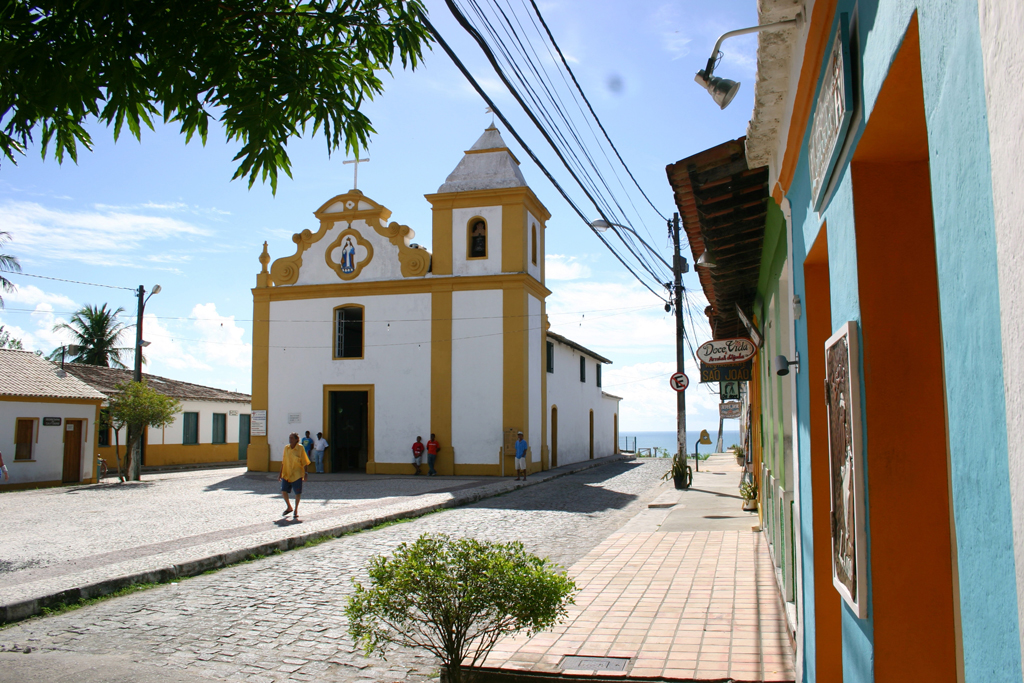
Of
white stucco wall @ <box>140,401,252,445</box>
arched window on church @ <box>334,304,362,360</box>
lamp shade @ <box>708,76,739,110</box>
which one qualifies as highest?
arched window on church @ <box>334,304,362,360</box>

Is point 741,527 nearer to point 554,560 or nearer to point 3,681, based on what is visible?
point 554,560

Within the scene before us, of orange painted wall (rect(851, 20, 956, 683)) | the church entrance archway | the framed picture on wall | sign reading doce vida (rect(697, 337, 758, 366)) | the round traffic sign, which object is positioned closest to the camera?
orange painted wall (rect(851, 20, 956, 683))

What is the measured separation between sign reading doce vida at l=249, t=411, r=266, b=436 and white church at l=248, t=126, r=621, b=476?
0.11 ft

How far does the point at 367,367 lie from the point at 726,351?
59.5ft

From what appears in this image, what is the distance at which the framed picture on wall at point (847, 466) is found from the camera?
2439mm

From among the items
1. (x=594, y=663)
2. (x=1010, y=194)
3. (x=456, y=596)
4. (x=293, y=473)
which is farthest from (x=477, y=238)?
(x=1010, y=194)

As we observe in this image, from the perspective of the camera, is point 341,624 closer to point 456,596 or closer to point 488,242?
point 456,596

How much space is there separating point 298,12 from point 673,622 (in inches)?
202

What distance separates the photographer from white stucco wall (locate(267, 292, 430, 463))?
25234 mm

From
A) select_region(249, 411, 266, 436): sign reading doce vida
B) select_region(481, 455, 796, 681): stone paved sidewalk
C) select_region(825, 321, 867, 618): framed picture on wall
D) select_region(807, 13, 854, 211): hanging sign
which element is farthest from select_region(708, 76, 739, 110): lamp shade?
select_region(249, 411, 266, 436): sign reading doce vida

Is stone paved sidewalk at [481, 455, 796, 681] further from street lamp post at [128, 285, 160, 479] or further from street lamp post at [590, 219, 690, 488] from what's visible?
street lamp post at [128, 285, 160, 479]

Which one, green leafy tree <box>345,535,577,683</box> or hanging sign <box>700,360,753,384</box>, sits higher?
hanging sign <box>700,360,753,384</box>

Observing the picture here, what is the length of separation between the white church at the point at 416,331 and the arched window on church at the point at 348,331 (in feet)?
0.14

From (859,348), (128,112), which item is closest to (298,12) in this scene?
(128,112)
